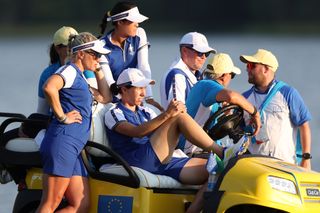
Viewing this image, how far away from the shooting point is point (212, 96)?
8.22 meters

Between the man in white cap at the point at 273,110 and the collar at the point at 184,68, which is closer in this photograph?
the collar at the point at 184,68

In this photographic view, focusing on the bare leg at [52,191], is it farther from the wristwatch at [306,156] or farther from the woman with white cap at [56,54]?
the wristwatch at [306,156]

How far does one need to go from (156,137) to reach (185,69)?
1155mm

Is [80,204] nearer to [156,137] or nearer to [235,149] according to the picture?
[156,137]

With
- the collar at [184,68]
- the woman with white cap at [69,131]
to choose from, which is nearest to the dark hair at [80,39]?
the woman with white cap at [69,131]

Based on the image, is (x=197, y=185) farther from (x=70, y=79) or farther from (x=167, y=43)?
(x=167, y=43)

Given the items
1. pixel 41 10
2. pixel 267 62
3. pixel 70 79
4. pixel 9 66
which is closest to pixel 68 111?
pixel 70 79

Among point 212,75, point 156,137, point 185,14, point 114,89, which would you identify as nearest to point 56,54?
point 114,89

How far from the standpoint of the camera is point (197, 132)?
7590 millimetres

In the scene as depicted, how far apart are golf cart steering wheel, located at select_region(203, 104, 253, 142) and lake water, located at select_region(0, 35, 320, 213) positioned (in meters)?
5.34

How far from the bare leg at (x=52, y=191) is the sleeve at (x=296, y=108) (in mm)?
2167

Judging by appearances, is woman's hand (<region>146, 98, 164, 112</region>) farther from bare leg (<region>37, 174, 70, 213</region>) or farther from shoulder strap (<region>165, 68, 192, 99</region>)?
bare leg (<region>37, 174, 70, 213</region>)

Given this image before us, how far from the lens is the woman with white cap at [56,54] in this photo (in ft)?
27.9

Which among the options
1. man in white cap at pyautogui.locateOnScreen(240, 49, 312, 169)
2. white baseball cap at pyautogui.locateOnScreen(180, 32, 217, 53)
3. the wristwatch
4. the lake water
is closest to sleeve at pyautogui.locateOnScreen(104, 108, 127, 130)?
white baseball cap at pyautogui.locateOnScreen(180, 32, 217, 53)
